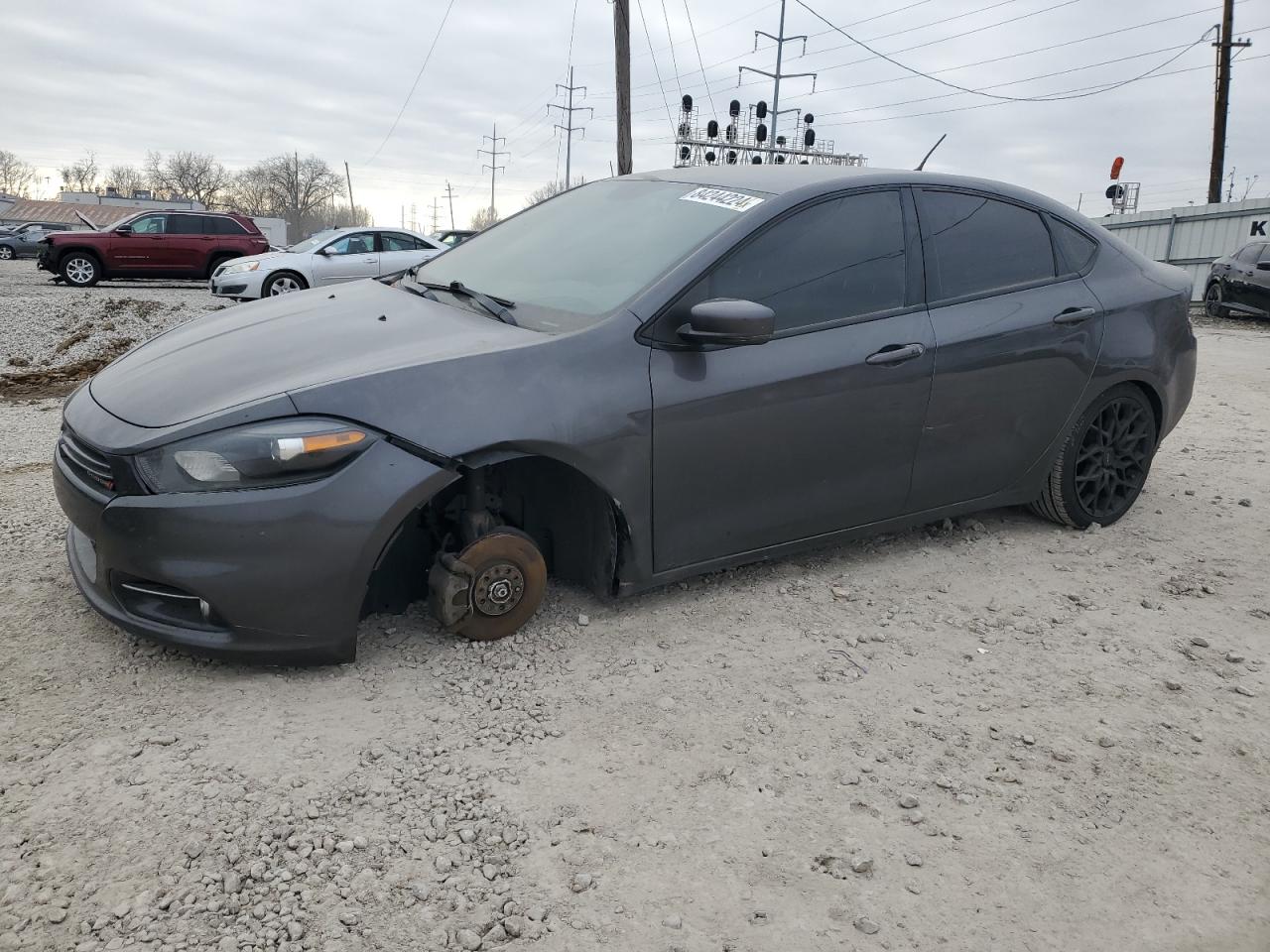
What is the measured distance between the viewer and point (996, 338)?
3.75m

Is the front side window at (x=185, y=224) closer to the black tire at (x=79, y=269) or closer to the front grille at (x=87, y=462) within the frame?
the black tire at (x=79, y=269)

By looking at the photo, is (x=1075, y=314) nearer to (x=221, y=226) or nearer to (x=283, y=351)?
(x=283, y=351)

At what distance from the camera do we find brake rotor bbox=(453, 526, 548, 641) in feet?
9.65

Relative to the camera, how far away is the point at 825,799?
2383mm

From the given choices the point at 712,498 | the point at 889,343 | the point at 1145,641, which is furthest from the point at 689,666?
the point at 1145,641

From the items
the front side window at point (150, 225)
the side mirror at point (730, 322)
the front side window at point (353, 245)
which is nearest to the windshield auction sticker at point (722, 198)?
the side mirror at point (730, 322)

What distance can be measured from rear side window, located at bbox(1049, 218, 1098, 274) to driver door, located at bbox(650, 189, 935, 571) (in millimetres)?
852

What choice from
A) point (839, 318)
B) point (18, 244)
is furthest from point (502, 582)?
point (18, 244)

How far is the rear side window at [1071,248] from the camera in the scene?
13.4ft

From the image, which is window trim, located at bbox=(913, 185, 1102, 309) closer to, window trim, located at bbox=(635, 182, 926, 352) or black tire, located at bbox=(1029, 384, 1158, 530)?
window trim, located at bbox=(635, 182, 926, 352)

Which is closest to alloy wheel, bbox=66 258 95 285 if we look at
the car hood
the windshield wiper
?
the car hood

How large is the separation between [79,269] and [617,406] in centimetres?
1982

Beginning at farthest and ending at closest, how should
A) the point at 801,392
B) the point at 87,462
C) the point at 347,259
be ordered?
the point at 347,259, the point at 801,392, the point at 87,462

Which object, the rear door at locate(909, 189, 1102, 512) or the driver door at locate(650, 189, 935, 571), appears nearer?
the driver door at locate(650, 189, 935, 571)
